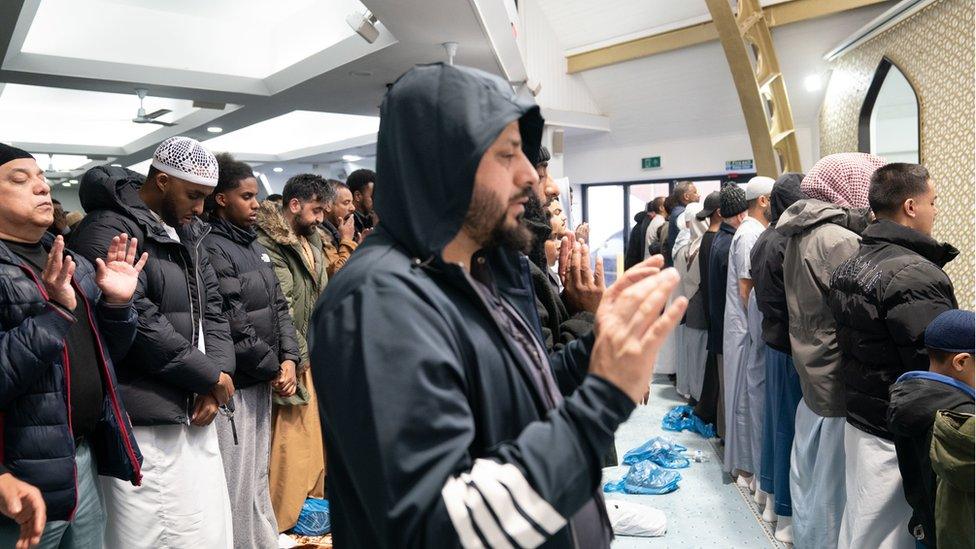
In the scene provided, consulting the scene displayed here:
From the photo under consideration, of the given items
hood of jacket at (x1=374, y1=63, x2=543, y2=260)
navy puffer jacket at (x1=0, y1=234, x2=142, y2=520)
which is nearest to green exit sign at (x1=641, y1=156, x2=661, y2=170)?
navy puffer jacket at (x1=0, y1=234, x2=142, y2=520)

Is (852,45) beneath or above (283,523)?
above

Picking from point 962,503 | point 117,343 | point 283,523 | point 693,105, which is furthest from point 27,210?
point 693,105

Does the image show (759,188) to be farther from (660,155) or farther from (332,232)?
(660,155)

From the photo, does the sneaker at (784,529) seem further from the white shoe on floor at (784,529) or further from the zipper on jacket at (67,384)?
the zipper on jacket at (67,384)

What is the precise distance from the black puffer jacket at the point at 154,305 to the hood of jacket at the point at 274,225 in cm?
83

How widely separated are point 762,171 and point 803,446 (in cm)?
546

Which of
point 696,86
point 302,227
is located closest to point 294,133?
point 696,86

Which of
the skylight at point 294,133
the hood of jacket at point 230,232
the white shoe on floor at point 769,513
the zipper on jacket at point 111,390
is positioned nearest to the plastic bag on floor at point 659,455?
the white shoe on floor at point 769,513

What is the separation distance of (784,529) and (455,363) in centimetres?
295

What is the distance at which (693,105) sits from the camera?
911 cm

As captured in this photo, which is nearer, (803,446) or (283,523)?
(803,446)

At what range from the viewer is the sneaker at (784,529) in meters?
3.12

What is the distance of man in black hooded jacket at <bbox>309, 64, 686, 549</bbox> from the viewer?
31.9 inches

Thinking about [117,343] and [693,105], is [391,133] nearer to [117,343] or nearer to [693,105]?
[117,343]
